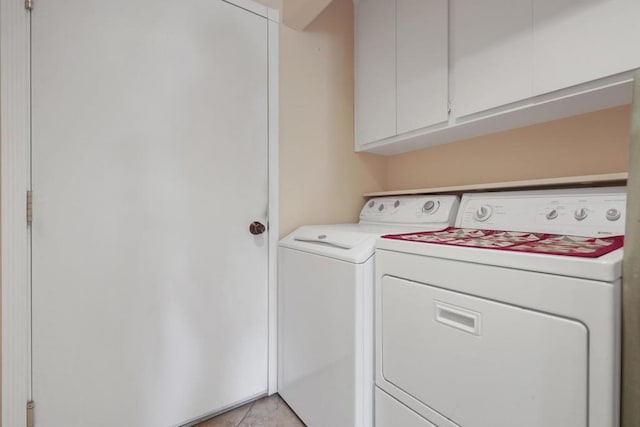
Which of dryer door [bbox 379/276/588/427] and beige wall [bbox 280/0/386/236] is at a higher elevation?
beige wall [bbox 280/0/386/236]

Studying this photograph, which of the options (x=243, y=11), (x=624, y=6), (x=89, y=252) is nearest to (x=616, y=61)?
(x=624, y=6)

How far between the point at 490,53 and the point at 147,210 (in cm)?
164

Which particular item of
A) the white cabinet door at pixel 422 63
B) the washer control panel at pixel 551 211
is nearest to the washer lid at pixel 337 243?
the washer control panel at pixel 551 211

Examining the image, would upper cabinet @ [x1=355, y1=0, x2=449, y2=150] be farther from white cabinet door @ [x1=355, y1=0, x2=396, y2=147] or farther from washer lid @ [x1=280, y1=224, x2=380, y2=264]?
washer lid @ [x1=280, y1=224, x2=380, y2=264]

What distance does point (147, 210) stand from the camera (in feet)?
4.06

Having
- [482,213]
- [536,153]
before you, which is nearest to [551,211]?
[482,213]

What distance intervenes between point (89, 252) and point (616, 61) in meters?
2.01

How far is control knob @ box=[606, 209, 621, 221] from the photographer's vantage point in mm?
942

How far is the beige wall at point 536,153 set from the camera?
1.17 metres

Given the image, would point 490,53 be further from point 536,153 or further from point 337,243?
point 337,243

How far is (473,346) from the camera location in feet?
2.53

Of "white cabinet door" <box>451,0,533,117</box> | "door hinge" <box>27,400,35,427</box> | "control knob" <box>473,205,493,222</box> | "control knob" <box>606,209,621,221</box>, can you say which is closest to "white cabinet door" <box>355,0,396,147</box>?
"white cabinet door" <box>451,0,533,117</box>

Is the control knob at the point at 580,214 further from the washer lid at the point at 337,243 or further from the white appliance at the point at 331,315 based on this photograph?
the washer lid at the point at 337,243

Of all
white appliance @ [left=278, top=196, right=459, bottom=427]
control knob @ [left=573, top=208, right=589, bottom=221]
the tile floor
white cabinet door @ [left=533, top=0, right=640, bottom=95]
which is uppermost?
white cabinet door @ [left=533, top=0, right=640, bottom=95]
